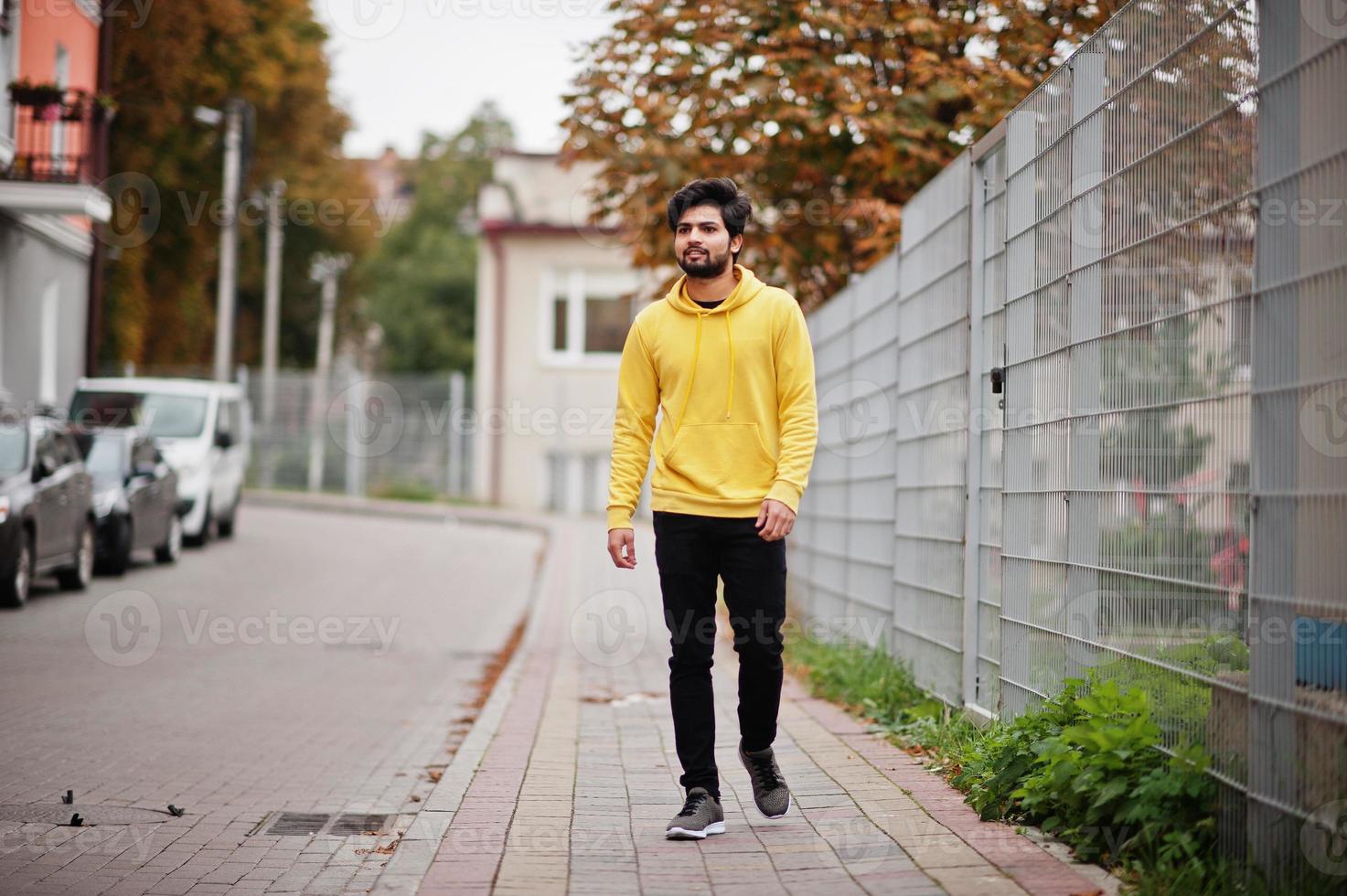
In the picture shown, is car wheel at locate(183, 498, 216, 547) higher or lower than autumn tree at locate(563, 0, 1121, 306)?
lower

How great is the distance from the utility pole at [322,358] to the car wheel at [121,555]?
56.2 ft

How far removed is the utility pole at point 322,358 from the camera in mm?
33188

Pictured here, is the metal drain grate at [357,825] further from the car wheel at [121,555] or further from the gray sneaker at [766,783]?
the car wheel at [121,555]

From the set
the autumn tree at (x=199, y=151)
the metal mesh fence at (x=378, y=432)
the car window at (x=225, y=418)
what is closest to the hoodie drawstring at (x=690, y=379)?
the car window at (x=225, y=418)

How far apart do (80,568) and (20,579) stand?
5.32ft

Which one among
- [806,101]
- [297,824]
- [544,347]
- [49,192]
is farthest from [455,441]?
[297,824]

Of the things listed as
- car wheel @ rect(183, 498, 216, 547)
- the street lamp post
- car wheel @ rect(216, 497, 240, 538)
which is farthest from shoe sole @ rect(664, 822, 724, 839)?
the street lamp post

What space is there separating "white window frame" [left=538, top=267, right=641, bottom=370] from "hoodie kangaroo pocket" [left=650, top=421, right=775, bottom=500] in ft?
89.6

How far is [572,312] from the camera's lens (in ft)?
107

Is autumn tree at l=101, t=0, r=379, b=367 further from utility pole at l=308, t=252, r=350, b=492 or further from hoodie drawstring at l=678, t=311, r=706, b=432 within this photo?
hoodie drawstring at l=678, t=311, r=706, b=432

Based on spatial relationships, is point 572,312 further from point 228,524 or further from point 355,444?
point 228,524

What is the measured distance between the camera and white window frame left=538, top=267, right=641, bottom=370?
106 ft

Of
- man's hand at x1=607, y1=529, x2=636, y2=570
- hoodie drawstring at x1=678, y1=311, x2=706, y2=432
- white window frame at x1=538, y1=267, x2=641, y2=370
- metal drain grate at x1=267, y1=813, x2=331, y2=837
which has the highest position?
white window frame at x1=538, y1=267, x2=641, y2=370

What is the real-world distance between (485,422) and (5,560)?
20616mm
